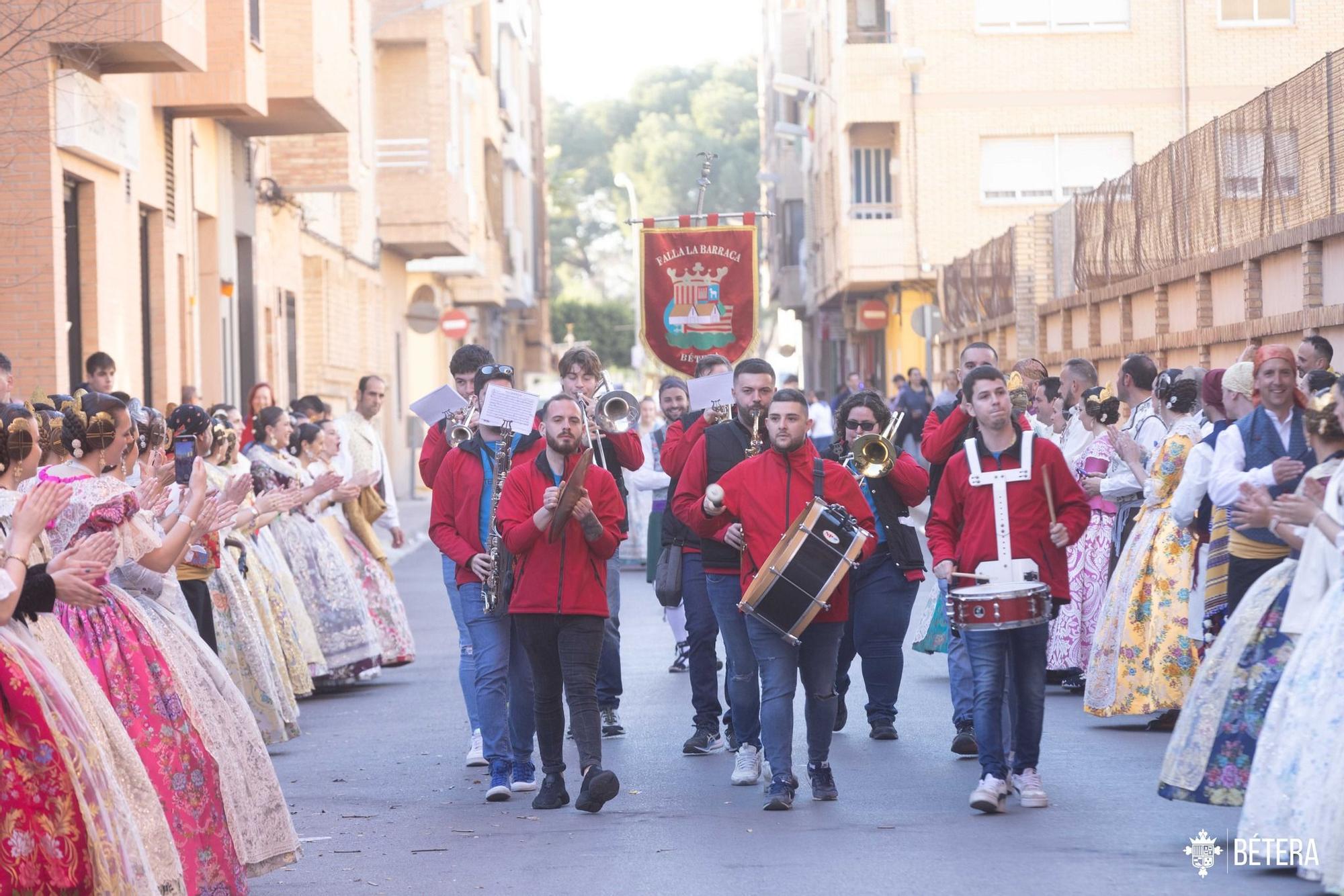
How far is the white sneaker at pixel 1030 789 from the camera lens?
8516 millimetres

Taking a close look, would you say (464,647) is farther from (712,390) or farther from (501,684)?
(712,390)

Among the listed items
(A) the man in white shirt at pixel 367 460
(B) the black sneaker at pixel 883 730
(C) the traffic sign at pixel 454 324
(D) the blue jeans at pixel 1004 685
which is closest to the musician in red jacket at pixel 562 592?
(D) the blue jeans at pixel 1004 685

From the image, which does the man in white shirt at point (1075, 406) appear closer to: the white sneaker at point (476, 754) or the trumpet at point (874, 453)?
the trumpet at point (874, 453)

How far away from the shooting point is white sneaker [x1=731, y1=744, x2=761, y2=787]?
367 inches

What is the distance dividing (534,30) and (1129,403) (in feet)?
199

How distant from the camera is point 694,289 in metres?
18.9

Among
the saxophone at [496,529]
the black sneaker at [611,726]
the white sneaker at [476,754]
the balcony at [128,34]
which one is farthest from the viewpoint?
the balcony at [128,34]

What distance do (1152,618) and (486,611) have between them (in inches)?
146

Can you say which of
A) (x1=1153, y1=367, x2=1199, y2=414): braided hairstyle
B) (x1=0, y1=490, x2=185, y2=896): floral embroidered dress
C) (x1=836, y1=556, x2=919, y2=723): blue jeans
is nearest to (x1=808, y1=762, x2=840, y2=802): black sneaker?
(x1=836, y1=556, x2=919, y2=723): blue jeans

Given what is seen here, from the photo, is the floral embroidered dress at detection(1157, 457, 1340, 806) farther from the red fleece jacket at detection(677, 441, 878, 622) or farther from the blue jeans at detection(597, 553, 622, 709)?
the blue jeans at detection(597, 553, 622, 709)

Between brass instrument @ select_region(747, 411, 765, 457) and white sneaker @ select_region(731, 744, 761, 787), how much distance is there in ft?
4.55

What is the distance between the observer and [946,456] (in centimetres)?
979

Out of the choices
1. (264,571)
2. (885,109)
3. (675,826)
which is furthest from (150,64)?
(885,109)

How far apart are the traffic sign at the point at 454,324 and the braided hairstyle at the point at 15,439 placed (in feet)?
103
